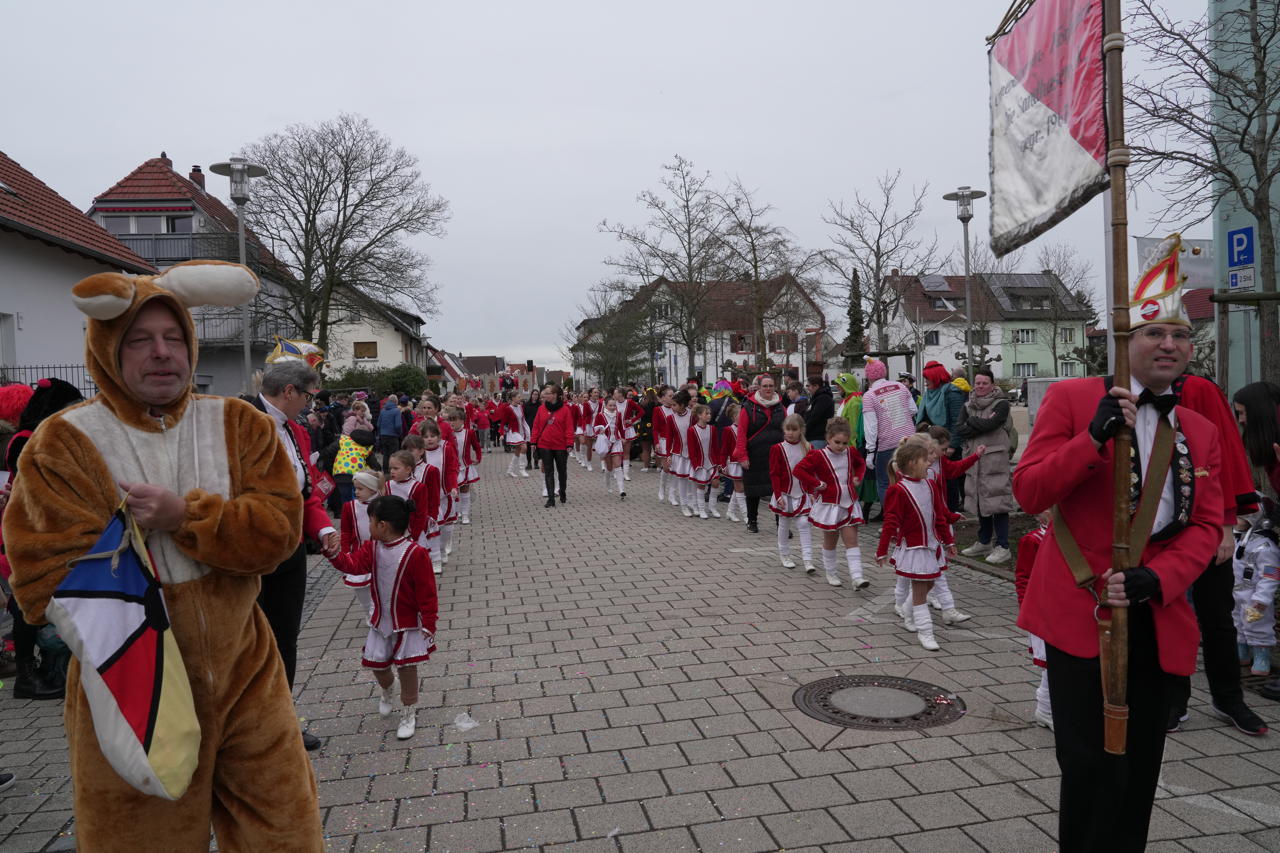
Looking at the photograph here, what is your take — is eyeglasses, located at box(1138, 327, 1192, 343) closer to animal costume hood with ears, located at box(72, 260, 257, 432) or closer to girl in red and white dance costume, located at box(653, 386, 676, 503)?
animal costume hood with ears, located at box(72, 260, 257, 432)

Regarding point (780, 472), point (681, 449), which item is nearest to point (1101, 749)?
point (780, 472)

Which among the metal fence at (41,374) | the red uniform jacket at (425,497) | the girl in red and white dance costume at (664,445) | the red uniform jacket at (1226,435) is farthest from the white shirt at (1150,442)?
the metal fence at (41,374)

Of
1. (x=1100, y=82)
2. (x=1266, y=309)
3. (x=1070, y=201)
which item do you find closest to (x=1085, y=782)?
(x=1070, y=201)

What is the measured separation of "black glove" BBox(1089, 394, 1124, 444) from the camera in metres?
2.44

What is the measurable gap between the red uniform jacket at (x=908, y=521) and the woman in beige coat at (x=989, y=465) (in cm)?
244

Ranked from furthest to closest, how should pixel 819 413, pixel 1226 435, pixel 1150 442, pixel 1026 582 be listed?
pixel 819 413 < pixel 1026 582 < pixel 1226 435 < pixel 1150 442

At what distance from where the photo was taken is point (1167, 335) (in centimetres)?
258

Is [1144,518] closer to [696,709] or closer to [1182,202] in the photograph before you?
[696,709]

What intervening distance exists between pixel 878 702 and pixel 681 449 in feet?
28.7

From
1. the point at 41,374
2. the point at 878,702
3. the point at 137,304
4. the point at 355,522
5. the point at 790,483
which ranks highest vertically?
the point at 41,374

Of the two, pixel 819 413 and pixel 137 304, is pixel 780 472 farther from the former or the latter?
pixel 137 304

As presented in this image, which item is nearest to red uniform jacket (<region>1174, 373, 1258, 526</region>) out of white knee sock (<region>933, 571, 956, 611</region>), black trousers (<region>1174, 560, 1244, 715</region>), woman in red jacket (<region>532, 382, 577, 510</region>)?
black trousers (<region>1174, 560, 1244, 715</region>)

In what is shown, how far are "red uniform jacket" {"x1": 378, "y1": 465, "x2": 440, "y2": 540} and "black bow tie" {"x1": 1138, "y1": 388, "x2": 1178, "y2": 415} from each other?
519cm

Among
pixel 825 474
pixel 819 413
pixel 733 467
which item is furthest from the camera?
pixel 733 467
